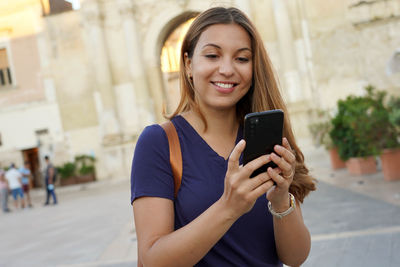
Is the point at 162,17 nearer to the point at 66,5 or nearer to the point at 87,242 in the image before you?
the point at 66,5

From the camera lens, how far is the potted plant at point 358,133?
325 inches

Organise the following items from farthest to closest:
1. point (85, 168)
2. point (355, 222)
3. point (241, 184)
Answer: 1. point (85, 168)
2. point (355, 222)
3. point (241, 184)

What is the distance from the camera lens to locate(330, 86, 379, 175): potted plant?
8.25 meters

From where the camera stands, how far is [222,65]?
1716 millimetres

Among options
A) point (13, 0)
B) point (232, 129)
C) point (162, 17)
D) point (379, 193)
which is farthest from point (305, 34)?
point (232, 129)

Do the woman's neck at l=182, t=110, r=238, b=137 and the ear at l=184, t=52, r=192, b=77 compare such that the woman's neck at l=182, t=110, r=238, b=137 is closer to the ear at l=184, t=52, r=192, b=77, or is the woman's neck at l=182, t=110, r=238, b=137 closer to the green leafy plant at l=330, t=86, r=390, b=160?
the ear at l=184, t=52, r=192, b=77

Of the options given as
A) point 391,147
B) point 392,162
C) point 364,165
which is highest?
point 391,147

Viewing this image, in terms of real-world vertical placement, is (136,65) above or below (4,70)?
below

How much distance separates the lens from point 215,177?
168 centimetres

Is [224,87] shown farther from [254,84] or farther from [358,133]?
[358,133]

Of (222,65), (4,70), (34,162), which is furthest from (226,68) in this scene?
(4,70)

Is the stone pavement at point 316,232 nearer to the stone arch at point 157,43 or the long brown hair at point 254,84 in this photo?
the long brown hair at point 254,84

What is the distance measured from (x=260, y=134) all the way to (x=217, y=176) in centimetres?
31

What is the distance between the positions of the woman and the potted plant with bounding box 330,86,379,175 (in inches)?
271
